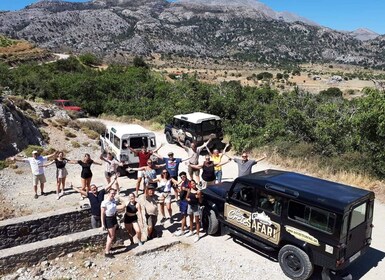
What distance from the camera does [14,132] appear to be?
755 inches

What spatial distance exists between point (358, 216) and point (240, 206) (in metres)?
2.65

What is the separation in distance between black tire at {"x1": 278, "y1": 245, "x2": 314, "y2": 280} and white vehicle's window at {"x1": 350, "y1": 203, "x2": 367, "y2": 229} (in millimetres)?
1189

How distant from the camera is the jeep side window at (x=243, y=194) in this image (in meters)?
9.14

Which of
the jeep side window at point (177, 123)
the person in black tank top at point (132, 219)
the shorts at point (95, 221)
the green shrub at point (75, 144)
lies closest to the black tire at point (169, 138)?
the jeep side window at point (177, 123)

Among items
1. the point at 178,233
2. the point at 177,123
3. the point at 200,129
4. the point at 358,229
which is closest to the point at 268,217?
the point at 358,229

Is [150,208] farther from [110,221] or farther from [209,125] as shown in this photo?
[209,125]

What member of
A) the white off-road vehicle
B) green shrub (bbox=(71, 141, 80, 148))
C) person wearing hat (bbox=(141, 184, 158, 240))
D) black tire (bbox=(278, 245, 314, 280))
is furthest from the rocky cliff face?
black tire (bbox=(278, 245, 314, 280))

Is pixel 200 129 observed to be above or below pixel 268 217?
above

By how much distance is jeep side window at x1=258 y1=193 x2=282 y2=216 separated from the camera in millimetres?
8508

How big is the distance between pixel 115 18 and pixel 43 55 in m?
94.2

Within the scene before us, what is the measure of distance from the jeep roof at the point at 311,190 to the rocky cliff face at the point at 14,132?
44.7ft

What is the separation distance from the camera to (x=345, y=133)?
56.5ft

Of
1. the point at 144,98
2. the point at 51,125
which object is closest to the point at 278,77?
the point at 144,98

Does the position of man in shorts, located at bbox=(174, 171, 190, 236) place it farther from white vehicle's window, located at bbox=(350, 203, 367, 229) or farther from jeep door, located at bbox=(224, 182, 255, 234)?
Answer: white vehicle's window, located at bbox=(350, 203, 367, 229)
